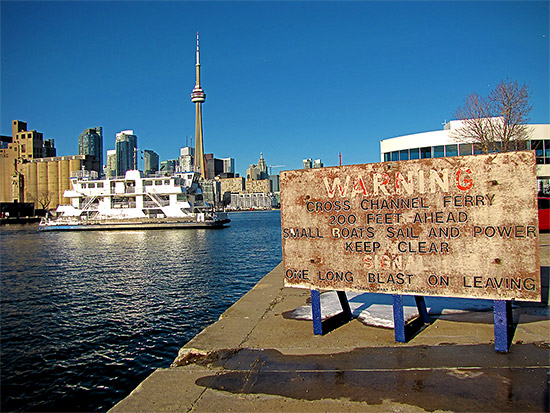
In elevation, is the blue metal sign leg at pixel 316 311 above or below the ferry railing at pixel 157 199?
below

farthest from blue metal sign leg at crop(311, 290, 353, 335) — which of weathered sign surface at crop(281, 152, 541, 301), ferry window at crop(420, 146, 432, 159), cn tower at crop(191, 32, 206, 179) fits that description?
cn tower at crop(191, 32, 206, 179)

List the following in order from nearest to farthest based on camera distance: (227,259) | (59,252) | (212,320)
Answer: (212,320), (227,259), (59,252)

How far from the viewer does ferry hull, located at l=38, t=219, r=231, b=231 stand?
56.3 meters

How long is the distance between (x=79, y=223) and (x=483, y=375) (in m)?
65.9

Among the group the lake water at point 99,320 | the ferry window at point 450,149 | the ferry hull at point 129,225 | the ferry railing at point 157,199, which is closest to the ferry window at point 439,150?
the ferry window at point 450,149

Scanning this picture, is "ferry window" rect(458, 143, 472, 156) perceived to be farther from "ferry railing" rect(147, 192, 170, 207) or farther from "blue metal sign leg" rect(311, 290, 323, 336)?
"ferry railing" rect(147, 192, 170, 207)

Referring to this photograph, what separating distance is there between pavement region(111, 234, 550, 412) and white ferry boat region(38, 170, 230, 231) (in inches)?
2016

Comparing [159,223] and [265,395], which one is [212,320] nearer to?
[265,395]

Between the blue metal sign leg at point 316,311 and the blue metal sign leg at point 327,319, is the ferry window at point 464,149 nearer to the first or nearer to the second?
the blue metal sign leg at point 327,319

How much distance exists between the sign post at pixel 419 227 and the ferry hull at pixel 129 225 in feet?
168

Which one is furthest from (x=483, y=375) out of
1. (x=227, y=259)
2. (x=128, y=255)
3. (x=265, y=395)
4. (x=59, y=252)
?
(x=59, y=252)

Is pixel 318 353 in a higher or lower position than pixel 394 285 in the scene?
lower

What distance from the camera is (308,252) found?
230 inches

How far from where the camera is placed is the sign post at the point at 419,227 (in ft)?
15.3
